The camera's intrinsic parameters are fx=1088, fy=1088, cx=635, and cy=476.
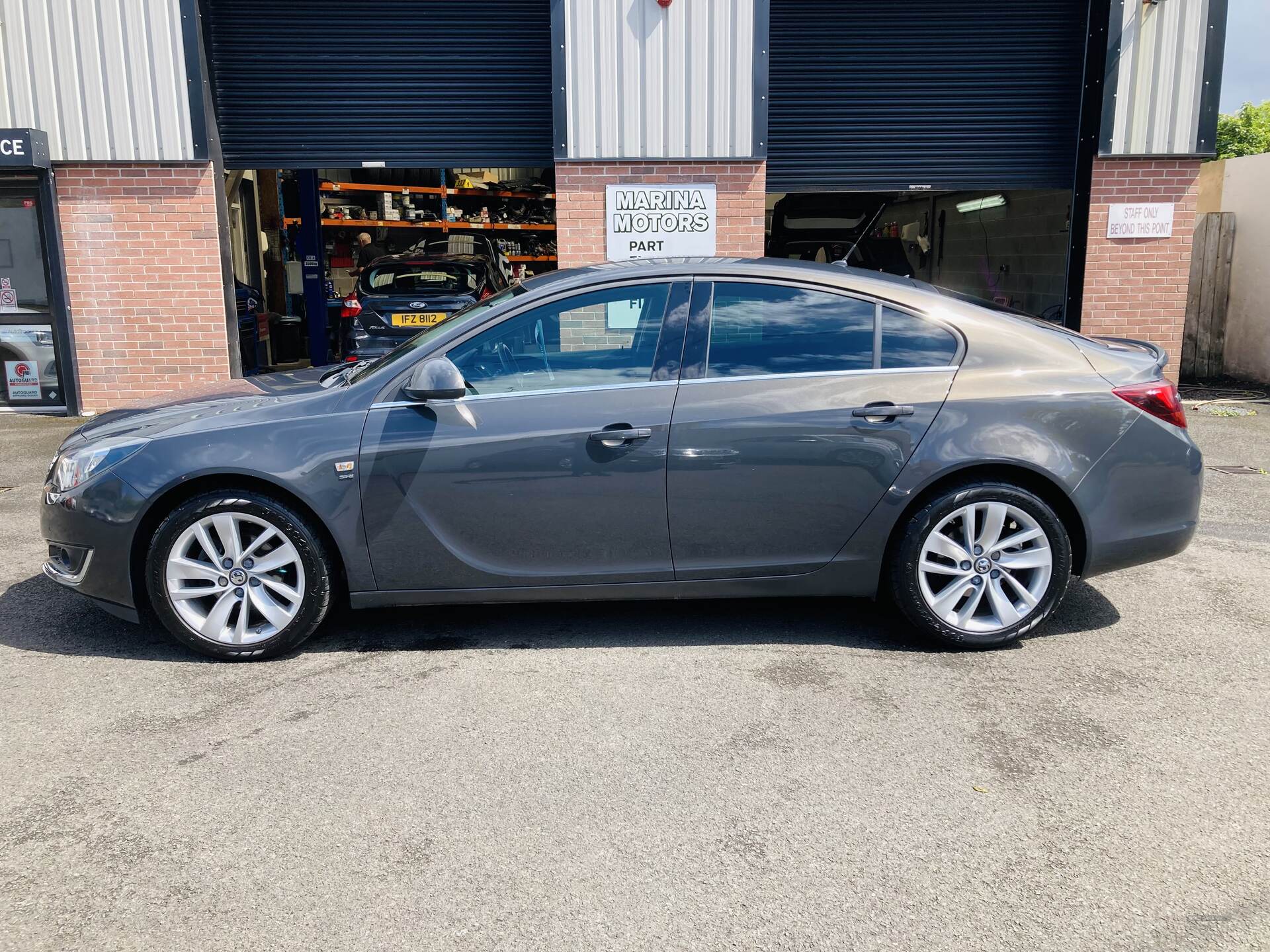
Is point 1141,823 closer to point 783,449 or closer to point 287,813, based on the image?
point 783,449

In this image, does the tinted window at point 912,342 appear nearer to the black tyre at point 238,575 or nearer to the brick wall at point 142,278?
the black tyre at point 238,575

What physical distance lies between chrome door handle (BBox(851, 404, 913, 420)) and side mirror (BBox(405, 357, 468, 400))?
155 centimetres

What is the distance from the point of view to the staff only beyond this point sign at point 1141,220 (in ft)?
35.1

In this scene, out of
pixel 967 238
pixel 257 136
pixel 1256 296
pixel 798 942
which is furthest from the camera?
pixel 967 238

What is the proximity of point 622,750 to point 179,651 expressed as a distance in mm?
2075

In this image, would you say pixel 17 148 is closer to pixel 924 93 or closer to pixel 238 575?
pixel 238 575

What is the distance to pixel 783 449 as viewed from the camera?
A: 4293mm

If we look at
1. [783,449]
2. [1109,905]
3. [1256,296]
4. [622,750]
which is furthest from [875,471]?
[1256,296]

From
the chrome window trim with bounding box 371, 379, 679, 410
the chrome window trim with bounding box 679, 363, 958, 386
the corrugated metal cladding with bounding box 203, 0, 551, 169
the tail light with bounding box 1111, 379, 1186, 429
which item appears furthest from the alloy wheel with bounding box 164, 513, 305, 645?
the corrugated metal cladding with bounding box 203, 0, 551, 169

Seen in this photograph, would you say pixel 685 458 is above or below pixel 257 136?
below

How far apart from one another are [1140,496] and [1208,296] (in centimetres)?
953

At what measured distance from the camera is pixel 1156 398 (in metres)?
4.43

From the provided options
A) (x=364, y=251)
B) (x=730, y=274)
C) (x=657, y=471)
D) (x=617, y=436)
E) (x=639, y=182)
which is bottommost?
(x=657, y=471)

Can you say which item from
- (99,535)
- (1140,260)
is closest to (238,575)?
(99,535)
